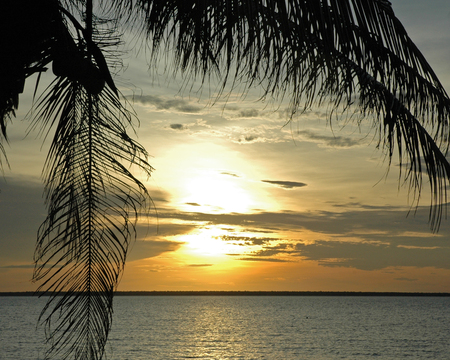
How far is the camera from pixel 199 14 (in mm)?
3098

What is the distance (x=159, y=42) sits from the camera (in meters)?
4.28

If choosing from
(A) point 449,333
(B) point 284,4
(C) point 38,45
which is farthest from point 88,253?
(A) point 449,333

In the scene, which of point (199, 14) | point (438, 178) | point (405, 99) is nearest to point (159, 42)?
point (199, 14)

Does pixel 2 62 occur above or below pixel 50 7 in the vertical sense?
below

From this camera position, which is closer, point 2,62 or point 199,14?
point 199,14

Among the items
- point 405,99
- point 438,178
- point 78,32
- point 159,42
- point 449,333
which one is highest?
point 78,32

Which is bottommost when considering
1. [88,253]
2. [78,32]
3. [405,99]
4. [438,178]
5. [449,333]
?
[449,333]

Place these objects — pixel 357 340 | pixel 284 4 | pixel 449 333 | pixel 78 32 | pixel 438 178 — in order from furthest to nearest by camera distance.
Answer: pixel 449 333
pixel 357 340
pixel 78 32
pixel 438 178
pixel 284 4

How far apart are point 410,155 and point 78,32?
3371mm

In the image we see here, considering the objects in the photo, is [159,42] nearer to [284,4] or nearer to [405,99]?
[284,4]

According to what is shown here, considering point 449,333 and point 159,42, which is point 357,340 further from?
point 159,42

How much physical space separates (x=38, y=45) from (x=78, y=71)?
17.7 inches

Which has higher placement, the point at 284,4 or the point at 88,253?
the point at 284,4

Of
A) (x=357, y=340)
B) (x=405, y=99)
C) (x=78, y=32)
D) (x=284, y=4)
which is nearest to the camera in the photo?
(x=284, y=4)
